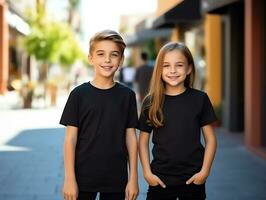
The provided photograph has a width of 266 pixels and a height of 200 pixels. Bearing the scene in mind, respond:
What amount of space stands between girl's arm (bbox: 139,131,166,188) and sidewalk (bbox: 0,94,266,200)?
3091mm

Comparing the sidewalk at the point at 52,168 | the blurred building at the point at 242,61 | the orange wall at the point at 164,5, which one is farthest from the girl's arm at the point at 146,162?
the orange wall at the point at 164,5

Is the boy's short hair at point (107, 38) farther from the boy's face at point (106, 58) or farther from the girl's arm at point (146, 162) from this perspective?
the girl's arm at point (146, 162)

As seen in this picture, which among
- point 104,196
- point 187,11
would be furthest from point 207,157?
point 187,11

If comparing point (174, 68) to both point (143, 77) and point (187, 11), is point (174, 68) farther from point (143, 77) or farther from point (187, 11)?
point (187, 11)

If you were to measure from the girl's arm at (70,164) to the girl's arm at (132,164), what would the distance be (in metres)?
0.31

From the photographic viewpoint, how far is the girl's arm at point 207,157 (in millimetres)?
3807

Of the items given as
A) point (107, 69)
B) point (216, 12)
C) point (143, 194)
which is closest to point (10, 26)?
point (216, 12)

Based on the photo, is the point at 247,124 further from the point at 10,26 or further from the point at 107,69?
the point at 10,26

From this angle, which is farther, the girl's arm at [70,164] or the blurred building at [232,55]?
the blurred building at [232,55]

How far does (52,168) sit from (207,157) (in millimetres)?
5509

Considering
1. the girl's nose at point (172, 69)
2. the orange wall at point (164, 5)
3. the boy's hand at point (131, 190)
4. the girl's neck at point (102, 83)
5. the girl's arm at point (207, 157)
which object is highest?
the orange wall at point (164, 5)

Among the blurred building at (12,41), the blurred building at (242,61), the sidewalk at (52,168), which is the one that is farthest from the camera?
the blurred building at (12,41)

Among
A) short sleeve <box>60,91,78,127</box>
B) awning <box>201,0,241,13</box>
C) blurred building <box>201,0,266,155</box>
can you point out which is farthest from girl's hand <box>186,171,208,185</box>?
awning <box>201,0,241,13</box>

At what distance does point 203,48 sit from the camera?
18047mm
